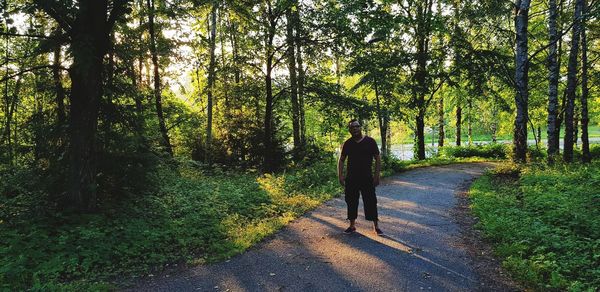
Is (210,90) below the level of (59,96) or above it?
above

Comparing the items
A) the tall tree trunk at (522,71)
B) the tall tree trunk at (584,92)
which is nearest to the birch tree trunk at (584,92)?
the tall tree trunk at (584,92)

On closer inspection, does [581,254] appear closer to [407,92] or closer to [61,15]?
[61,15]

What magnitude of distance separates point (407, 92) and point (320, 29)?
762 cm

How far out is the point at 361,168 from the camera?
6.73 m

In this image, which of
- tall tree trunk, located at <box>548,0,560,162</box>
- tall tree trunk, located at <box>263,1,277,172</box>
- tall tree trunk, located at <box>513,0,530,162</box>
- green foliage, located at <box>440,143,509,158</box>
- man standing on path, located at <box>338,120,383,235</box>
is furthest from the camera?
green foliage, located at <box>440,143,509,158</box>

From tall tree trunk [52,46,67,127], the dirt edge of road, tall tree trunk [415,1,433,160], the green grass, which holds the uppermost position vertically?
tall tree trunk [415,1,433,160]

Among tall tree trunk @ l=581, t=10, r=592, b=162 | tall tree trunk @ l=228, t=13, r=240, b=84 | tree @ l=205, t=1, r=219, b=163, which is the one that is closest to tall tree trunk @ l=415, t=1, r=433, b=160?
tall tree trunk @ l=581, t=10, r=592, b=162

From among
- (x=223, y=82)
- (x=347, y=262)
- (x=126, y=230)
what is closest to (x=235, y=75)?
(x=223, y=82)

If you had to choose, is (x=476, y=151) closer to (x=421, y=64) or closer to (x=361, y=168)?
(x=421, y=64)

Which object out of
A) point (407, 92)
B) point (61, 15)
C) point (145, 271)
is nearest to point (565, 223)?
point (145, 271)

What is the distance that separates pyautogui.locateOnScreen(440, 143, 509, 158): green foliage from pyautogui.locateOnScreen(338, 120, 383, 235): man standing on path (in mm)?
22487

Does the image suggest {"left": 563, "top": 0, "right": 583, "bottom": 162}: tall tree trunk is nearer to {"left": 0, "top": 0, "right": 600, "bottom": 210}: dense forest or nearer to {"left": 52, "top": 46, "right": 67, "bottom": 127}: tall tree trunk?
{"left": 0, "top": 0, "right": 600, "bottom": 210}: dense forest

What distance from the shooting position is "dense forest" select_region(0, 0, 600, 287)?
24.4 feet

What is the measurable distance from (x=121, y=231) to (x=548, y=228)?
7.21m
